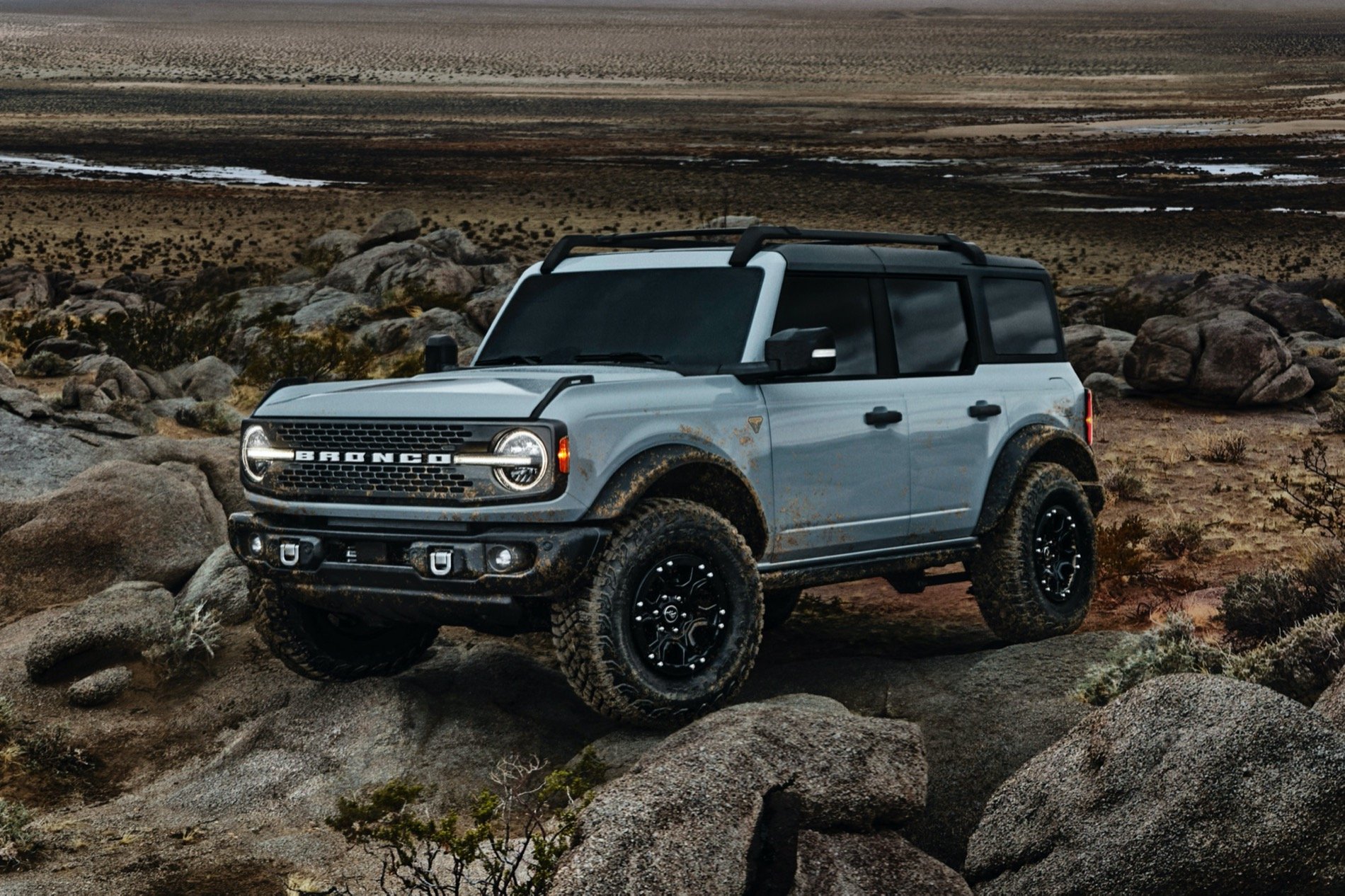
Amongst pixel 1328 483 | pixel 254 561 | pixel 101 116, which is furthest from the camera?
pixel 101 116

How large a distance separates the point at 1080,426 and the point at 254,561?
5.22 m

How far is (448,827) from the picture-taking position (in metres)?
5.05

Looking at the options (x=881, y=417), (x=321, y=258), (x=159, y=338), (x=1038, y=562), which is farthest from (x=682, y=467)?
(x=321, y=258)

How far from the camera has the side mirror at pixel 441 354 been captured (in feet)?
28.5

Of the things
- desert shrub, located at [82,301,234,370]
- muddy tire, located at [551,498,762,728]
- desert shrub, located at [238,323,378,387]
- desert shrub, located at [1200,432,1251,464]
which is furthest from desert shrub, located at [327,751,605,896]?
desert shrub, located at [82,301,234,370]

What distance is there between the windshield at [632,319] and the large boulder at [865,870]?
296cm

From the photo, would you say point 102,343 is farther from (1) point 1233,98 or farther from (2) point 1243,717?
(1) point 1233,98

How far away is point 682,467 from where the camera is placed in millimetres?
7121

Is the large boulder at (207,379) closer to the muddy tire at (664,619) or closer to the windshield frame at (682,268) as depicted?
the windshield frame at (682,268)

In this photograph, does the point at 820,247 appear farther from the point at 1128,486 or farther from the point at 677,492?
the point at 1128,486

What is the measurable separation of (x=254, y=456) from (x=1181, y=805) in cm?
437

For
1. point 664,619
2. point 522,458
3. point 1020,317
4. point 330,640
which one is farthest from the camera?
point 1020,317

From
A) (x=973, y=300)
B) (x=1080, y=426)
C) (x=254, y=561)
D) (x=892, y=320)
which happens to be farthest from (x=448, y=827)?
(x=1080, y=426)

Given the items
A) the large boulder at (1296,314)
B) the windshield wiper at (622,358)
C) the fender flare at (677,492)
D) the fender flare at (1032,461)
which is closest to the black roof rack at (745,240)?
the windshield wiper at (622,358)
